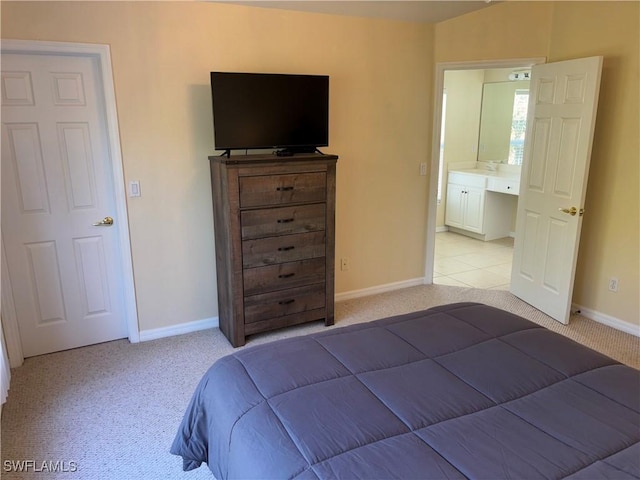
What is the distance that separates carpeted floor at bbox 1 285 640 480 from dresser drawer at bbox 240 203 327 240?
2.74 feet

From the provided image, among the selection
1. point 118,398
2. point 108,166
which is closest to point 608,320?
point 118,398

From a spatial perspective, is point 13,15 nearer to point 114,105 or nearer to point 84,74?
point 84,74

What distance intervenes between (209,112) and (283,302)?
59.3 inches

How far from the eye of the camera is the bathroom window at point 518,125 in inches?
234

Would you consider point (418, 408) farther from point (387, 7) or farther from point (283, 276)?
point (387, 7)

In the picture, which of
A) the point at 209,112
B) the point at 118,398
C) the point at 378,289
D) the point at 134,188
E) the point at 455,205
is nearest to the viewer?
the point at 118,398

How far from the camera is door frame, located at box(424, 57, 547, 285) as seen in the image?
393 cm

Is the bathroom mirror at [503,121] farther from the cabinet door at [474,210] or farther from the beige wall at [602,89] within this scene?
the beige wall at [602,89]

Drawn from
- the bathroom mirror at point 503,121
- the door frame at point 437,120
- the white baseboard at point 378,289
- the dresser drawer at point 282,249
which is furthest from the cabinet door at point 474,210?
the dresser drawer at point 282,249

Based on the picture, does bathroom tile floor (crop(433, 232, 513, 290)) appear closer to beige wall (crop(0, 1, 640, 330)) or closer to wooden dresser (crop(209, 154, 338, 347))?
beige wall (crop(0, 1, 640, 330))

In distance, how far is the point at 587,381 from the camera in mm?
1629

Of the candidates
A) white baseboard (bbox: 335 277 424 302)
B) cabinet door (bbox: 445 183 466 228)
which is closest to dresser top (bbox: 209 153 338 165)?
white baseboard (bbox: 335 277 424 302)

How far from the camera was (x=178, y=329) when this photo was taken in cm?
350

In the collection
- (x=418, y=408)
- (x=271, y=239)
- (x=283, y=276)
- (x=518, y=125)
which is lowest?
(x=283, y=276)
